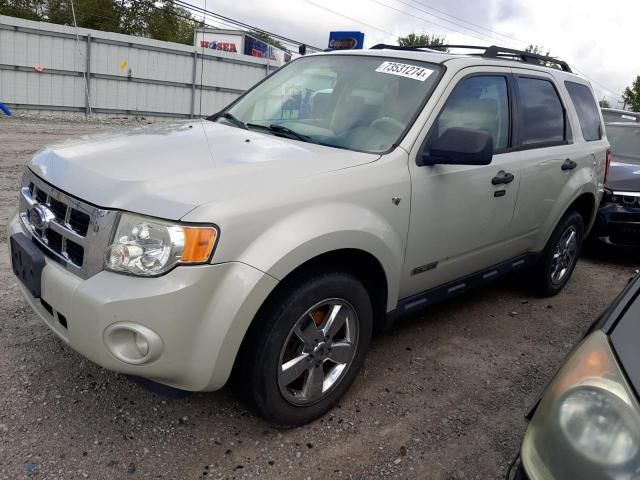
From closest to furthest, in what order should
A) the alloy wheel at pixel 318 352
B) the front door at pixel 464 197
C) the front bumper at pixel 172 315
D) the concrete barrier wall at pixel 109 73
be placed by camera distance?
1. the front bumper at pixel 172 315
2. the alloy wheel at pixel 318 352
3. the front door at pixel 464 197
4. the concrete barrier wall at pixel 109 73

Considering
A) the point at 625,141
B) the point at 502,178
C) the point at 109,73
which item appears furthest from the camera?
the point at 109,73

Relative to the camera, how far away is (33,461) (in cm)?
237

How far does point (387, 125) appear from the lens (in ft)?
10.2

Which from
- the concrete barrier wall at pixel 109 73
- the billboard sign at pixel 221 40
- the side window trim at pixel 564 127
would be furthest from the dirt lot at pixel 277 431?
the billboard sign at pixel 221 40

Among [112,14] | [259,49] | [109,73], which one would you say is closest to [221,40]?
[259,49]

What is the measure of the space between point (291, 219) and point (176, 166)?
57 cm

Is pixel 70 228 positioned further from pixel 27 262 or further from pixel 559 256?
pixel 559 256

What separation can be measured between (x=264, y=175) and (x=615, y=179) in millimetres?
5161

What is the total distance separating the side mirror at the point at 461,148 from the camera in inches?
112

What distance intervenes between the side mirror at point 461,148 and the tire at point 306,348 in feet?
2.64

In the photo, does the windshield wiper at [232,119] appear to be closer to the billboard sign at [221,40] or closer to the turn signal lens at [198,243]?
the turn signal lens at [198,243]

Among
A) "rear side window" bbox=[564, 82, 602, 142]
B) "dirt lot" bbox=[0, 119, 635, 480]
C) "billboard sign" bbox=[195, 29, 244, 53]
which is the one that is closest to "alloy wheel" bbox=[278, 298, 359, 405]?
"dirt lot" bbox=[0, 119, 635, 480]

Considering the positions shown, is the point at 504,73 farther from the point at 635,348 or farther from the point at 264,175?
the point at 635,348

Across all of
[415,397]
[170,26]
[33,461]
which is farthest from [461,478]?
[170,26]
